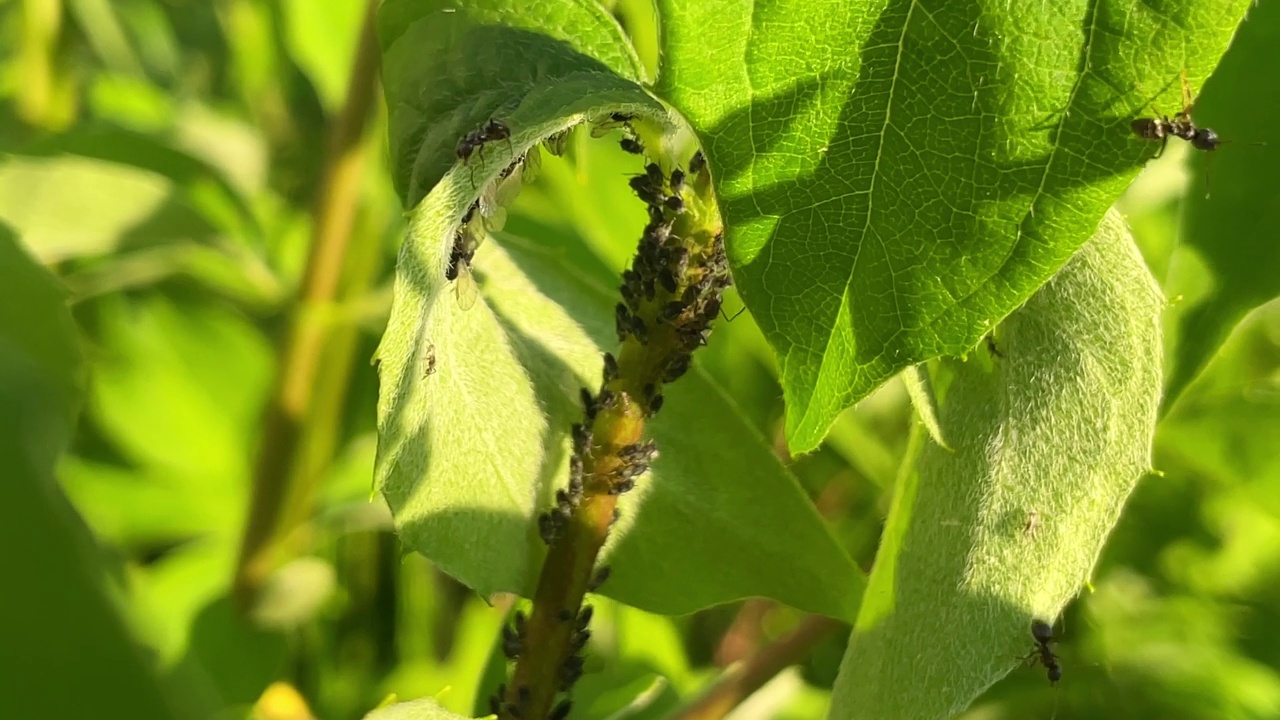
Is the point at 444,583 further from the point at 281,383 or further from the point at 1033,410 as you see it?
the point at 1033,410

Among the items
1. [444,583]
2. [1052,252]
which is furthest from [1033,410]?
[444,583]

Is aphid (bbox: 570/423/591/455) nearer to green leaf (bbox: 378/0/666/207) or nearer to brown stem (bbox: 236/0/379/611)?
green leaf (bbox: 378/0/666/207)

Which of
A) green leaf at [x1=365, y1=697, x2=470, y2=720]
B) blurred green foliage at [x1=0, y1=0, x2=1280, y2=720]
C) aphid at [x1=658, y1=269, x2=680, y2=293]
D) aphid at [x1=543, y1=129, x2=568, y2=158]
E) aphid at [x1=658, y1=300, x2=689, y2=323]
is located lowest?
blurred green foliage at [x1=0, y1=0, x2=1280, y2=720]

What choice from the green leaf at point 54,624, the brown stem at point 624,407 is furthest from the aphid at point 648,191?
the green leaf at point 54,624

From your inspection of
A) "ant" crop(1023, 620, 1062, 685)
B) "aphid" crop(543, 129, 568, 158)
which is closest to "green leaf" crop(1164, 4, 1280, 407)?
"ant" crop(1023, 620, 1062, 685)

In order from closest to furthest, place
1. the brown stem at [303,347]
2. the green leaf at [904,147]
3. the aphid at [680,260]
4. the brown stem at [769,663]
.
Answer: the green leaf at [904,147], the aphid at [680,260], the brown stem at [769,663], the brown stem at [303,347]

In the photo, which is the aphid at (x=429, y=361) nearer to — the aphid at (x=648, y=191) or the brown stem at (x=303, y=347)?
the aphid at (x=648, y=191)

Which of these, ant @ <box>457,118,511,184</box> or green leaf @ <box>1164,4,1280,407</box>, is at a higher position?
ant @ <box>457,118,511,184</box>
